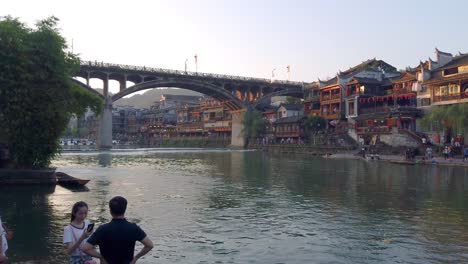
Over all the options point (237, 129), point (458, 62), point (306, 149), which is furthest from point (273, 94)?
point (458, 62)

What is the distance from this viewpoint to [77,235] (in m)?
6.94

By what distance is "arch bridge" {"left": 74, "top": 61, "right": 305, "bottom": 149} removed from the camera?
326 feet

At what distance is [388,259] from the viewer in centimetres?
1211

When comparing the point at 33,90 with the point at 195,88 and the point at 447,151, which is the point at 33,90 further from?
the point at 195,88

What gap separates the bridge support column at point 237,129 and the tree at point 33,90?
84.8 m

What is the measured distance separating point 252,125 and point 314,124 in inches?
884

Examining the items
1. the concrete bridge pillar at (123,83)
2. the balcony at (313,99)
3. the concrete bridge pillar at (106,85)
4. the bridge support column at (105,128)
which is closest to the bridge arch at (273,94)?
the balcony at (313,99)

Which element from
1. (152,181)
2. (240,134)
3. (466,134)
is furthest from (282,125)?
(152,181)

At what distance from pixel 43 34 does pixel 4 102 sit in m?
4.78

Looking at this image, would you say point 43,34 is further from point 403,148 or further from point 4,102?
point 403,148

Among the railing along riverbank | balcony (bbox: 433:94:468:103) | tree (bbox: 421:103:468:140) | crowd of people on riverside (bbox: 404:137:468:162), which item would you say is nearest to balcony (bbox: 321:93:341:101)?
the railing along riverbank

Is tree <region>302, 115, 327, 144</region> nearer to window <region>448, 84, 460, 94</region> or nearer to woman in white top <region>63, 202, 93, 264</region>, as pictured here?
window <region>448, 84, 460, 94</region>

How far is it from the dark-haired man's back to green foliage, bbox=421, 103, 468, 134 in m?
56.0

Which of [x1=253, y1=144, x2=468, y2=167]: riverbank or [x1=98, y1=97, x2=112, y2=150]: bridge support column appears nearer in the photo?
[x1=253, y1=144, x2=468, y2=167]: riverbank
